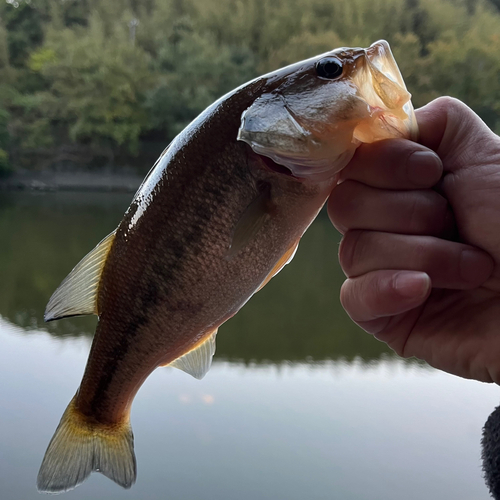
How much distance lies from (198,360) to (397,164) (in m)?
0.46

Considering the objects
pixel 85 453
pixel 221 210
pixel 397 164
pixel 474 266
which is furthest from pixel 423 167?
pixel 85 453

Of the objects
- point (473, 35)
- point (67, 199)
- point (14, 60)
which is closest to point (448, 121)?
point (473, 35)

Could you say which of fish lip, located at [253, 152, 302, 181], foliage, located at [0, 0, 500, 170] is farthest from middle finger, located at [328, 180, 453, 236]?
foliage, located at [0, 0, 500, 170]

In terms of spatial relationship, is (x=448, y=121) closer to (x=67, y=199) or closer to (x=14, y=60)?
(x=67, y=199)

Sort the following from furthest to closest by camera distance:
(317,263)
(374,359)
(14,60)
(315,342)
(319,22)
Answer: (14,60) → (319,22) → (317,263) → (315,342) → (374,359)

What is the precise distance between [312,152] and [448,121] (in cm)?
25

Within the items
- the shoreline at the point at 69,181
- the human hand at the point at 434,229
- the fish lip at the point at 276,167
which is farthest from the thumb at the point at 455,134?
the shoreline at the point at 69,181

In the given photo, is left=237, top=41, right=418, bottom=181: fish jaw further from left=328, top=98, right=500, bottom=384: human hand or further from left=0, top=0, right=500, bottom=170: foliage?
left=0, top=0, right=500, bottom=170: foliage

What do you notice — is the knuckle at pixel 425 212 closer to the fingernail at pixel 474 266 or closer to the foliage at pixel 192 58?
the fingernail at pixel 474 266

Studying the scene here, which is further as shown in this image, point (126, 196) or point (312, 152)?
point (126, 196)

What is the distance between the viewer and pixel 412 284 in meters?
0.61

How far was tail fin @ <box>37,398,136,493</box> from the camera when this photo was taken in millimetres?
760

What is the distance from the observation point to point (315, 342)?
2.91 metres

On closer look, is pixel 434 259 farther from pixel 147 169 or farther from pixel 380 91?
pixel 147 169
